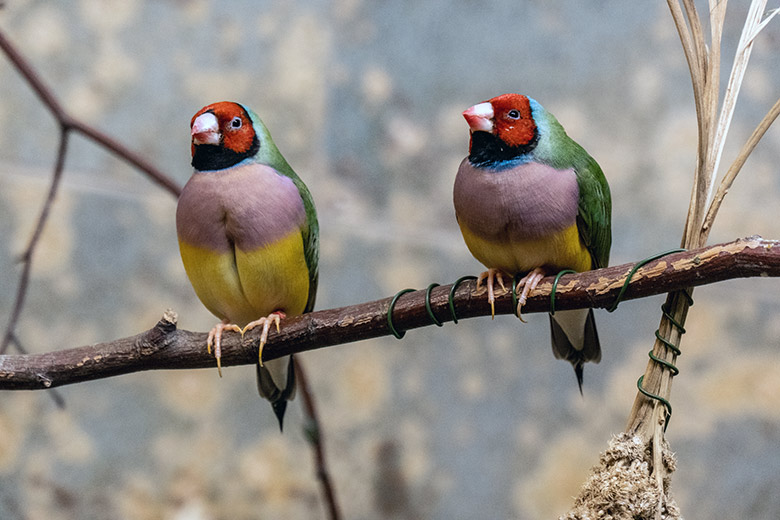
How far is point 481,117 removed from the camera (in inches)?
42.6

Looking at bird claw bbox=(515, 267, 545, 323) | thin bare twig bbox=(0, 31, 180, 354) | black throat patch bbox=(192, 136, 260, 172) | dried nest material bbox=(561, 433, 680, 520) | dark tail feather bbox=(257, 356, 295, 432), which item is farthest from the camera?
thin bare twig bbox=(0, 31, 180, 354)

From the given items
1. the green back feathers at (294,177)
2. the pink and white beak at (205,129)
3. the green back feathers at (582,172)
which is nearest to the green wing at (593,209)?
the green back feathers at (582,172)

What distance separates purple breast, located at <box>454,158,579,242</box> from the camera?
Answer: 108 cm

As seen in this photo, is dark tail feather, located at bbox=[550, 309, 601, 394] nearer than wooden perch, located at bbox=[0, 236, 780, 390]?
No

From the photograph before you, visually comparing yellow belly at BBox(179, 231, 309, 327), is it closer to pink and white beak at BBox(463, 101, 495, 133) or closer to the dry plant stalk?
pink and white beak at BBox(463, 101, 495, 133)

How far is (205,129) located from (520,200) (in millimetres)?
489

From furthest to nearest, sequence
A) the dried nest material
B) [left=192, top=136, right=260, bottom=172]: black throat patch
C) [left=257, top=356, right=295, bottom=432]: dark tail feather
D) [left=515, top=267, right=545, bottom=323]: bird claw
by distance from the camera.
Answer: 1. [left=257, top=356, right=295, bottom=432]: dark tail feather
2. [left=192, top=136, right=260, bottom=172]: black throat patch
3. [left=515, top=267, right=545, bottom=323]: bird claw
4. the dried nest material

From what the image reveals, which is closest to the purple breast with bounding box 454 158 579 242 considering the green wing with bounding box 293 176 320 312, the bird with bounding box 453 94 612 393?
the bird with bounding box 453 94 612 393

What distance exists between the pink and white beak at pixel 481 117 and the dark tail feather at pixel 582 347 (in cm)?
36

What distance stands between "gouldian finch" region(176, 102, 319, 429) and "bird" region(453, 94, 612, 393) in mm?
287

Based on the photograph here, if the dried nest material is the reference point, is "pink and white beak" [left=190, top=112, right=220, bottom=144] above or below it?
above

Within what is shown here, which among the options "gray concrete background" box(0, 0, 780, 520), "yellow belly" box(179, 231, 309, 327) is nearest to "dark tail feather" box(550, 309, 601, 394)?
"yellow belly" box(179, 231, 309, 327)

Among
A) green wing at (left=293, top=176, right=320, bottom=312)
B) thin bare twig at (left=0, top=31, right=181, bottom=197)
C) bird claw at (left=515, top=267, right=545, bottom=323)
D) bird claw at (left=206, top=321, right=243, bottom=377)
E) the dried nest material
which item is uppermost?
thin bare twig at (left=0, top=31, right=181, bottom=197)

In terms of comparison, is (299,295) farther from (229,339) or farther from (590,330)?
(590,330)
